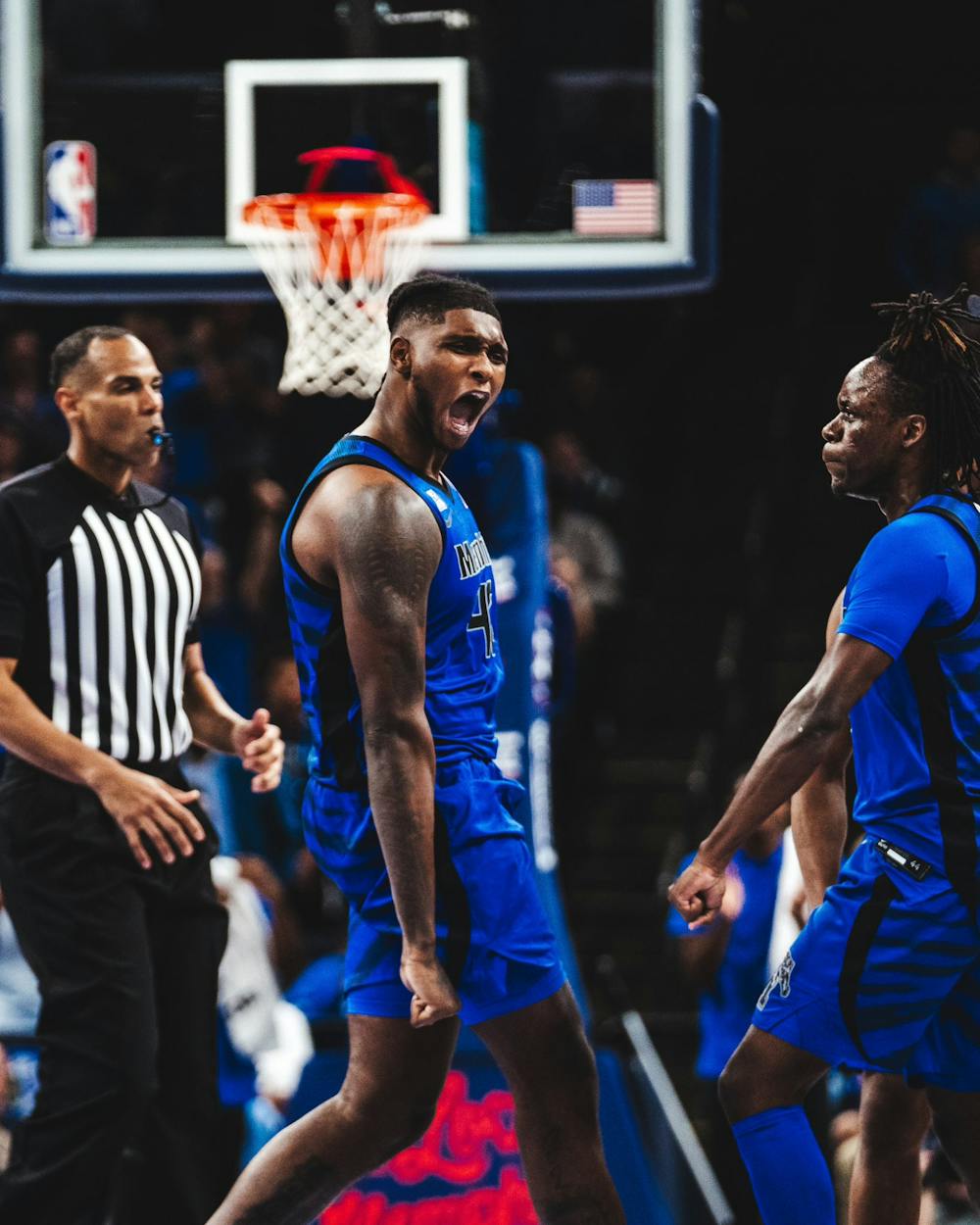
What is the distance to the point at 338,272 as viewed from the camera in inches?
266

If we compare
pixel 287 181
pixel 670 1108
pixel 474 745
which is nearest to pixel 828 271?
pixel 287 181

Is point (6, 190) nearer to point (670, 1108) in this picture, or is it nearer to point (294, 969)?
point (294, 969)

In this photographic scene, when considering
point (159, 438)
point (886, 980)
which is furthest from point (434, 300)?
point (886, 980)

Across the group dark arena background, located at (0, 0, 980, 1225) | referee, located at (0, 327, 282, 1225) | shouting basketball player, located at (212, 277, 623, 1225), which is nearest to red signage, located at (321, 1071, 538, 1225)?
dark arena background, located at (0, 0, 980, 1225)

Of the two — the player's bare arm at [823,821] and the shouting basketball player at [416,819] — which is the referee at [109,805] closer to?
the shouting basketball player at [416,819]

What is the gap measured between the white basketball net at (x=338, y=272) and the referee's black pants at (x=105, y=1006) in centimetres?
232

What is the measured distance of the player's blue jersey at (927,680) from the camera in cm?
363

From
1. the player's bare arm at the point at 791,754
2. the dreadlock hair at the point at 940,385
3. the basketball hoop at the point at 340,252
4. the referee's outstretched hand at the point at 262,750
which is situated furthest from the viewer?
the basketball hoop at the point at 340,252

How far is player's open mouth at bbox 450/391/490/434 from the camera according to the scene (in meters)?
3.93

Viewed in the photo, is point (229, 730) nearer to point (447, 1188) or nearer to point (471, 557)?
point (471, 557)

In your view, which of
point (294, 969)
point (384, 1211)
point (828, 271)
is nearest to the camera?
point (384, 1211)

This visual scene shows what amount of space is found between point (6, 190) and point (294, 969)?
340 cm

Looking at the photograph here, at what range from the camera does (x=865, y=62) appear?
1408 cm

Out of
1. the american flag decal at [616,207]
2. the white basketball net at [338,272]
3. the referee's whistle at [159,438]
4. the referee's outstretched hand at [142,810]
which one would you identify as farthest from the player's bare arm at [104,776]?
the american flag decal at [616,207]
